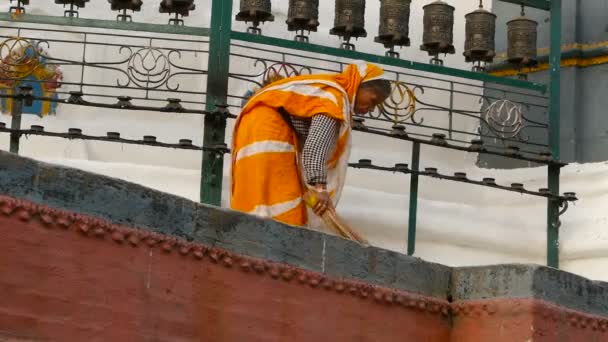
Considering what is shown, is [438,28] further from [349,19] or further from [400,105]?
[349,19]

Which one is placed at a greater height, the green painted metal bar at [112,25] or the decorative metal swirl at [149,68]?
the green painted metal bar at [112,25]

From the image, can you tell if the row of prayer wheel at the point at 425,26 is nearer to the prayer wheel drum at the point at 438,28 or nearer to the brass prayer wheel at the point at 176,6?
the prayer wheel drum at the point at 438,28

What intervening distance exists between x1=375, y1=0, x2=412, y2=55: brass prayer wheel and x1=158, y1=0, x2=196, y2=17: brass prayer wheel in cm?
125

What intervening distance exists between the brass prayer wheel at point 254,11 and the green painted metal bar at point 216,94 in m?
0.36

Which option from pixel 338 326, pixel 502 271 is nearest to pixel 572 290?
pixel 502 271

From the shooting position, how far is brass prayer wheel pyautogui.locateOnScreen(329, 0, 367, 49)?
11.1 m

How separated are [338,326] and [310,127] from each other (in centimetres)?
145

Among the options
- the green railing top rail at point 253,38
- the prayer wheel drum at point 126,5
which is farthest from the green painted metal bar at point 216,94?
the prayer wheel drum at point 126,5

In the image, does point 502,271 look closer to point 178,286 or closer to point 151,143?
point 178,286

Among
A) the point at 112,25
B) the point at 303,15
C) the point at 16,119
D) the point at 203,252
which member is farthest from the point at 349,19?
the point at 203,252

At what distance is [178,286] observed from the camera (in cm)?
694

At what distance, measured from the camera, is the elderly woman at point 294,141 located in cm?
861

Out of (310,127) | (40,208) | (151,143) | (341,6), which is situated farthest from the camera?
(341,6)

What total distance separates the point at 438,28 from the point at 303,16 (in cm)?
96
